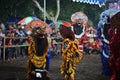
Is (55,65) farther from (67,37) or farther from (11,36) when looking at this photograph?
(67,37)

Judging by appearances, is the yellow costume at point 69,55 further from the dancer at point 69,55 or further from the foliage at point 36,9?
the foliage at point 36,9

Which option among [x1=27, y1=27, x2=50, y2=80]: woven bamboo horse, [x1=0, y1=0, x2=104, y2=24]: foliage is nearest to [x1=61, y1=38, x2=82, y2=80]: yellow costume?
[x1=27, y1=27, x2=50, y2=80]: woven bamboo horse

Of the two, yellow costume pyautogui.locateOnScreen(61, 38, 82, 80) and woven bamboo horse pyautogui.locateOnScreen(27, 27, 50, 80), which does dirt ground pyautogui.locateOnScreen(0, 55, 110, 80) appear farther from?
yellow costume pyautogui.locateOnScreen(61, 38, 82, 80)

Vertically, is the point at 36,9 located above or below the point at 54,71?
above

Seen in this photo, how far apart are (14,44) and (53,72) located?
486 centimetres

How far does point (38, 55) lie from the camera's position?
9375mm

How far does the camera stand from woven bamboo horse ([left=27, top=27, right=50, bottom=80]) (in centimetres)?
932

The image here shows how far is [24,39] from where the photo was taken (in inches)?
730

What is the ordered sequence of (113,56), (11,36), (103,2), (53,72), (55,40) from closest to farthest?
(113,56), (53,72), (11,36), (55,40), (103,2)

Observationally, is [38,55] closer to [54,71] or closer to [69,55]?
[69,55]

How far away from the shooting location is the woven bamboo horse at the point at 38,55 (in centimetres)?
932

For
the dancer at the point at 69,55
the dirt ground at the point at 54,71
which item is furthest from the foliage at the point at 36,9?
the dancer at the point at 69,55

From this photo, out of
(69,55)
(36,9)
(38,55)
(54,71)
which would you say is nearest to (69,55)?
(69,55)

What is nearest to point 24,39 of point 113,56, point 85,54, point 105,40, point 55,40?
point 55,40
